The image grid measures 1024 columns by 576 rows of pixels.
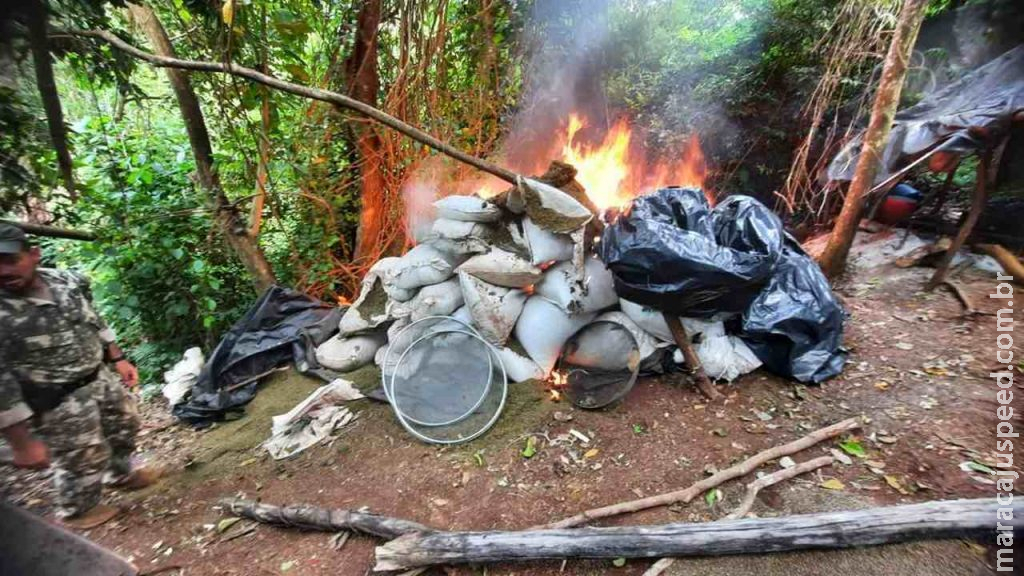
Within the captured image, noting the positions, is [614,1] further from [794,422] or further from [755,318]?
[794,422]

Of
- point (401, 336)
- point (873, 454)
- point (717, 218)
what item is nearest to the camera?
point (873, 454)

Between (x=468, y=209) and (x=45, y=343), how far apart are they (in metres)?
2.30

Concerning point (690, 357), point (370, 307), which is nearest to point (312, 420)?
point (370, 307)

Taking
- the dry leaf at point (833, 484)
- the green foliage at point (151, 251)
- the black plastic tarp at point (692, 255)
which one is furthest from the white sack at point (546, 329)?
the green foliage at point (151, 251)

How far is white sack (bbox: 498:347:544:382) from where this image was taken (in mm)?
2887

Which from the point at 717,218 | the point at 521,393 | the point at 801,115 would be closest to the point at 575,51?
the point at 801,115

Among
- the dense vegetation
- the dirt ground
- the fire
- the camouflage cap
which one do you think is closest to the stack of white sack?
the dirt ground

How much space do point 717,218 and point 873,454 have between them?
4.90 feet

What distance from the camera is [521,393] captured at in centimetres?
282

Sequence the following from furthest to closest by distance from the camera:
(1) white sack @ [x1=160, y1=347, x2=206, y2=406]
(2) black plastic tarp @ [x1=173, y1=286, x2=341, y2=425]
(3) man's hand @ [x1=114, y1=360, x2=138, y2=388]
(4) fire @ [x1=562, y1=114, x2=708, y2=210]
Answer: (4) fire @ [x1=562, y1=114, x2=708, y2=210] < (1) white sack @ [x1=160, y1=347, x2=206, y2=406] < (2) black plastic tarp @ [x1=173, y1=286, x2=341, y2=425] < (3) man's hand @ [x1=114, y1=360, x2=138, y2=388]

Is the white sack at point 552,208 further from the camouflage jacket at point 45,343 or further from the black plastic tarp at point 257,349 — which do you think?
the camouflage jacket at point 45,343

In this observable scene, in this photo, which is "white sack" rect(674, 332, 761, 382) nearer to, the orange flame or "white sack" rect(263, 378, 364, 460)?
the orange flame

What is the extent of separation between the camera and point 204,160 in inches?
138

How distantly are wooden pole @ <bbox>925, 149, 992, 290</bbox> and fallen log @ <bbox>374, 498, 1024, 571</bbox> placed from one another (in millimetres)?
2508
